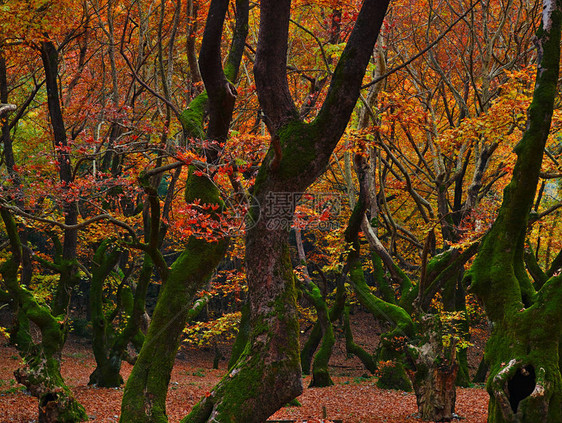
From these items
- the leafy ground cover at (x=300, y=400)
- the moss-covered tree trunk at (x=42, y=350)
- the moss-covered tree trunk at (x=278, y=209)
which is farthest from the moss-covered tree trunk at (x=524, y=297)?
the moss-covered tree trunk at (x=42, y=350)

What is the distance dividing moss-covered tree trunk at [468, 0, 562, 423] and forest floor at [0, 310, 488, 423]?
361 centimetres

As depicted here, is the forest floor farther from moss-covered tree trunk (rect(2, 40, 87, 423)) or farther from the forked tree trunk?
moss-covered tree trunk (rect(2, 40, 87, 423))

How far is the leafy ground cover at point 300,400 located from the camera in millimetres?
10984

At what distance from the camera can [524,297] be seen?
240 inches

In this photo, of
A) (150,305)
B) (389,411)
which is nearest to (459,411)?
(389,411)

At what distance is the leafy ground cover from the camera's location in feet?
36.0

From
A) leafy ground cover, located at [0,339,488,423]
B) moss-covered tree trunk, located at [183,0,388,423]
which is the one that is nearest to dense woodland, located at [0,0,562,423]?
moss-covered tree trunk, located at [183,0,388,423]

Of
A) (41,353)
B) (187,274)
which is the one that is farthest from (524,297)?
(41,353)

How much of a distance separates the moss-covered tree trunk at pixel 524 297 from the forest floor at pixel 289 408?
11.9ft

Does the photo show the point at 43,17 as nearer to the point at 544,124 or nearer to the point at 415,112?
the point at 415,112

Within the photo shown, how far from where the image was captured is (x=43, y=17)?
34.9 feet

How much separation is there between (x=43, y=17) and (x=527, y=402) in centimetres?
1126

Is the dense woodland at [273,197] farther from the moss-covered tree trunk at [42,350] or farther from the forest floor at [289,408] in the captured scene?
the forest floor at [289,408]

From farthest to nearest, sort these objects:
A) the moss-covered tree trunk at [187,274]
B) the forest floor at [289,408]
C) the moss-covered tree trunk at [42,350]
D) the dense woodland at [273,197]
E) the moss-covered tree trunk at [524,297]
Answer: the forest floor at [289,408] < the moss-covered tree trunk at [42,350] < the moss-covered tree trunk at [187,274] < the dense woodland at [273,197] < the moss-covered tree trunk at [524,297]
